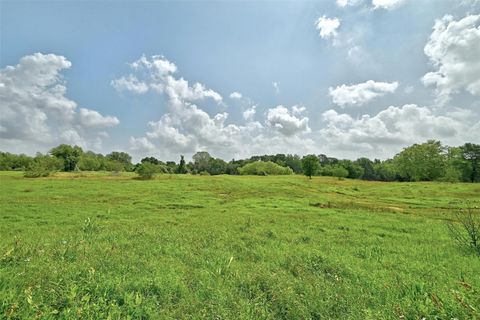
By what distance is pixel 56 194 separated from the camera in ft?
109

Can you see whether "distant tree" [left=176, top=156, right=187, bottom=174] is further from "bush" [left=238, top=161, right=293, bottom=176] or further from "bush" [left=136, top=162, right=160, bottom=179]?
"bush" [left=136, top=162, right=160, bottom=179]

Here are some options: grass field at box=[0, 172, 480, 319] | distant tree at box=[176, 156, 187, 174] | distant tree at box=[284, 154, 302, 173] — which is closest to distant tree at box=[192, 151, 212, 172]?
distant tree at box=[176, 156, 187, 174]

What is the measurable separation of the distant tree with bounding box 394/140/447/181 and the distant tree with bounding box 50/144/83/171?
121679 mm

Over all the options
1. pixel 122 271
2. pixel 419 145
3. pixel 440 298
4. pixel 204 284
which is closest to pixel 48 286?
pixel 122 271

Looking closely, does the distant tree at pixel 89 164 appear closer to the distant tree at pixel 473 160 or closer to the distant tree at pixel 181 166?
the distant tree at pixel 181 166

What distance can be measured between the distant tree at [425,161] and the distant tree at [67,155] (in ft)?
399

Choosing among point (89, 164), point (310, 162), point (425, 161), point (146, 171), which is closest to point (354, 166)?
point (425, 161)

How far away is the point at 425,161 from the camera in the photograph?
88.9m

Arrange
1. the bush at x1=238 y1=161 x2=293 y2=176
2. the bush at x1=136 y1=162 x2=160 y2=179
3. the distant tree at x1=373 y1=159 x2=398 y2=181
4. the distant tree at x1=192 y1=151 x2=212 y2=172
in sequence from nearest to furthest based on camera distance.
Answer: the bush at x1=136 y1=162 x2=160 y2=179 < the distant tree at x1=373 y1=159 x2=398 y2=181 < the bush at x1=238 y1=161 x2=293 y2=176 < the distant tree at x1=192 y1=151 x2=212 y2=172

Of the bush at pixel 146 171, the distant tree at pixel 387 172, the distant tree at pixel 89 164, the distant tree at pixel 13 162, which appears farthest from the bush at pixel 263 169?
the distant tree at pixel 13 162

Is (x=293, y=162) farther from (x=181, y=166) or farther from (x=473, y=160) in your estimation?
(x=473, y=160)

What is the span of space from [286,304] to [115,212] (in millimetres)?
19466

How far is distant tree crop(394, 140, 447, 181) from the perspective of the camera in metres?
87.4

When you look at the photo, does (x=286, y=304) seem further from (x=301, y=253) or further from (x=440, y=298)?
(x=301, y=253)
